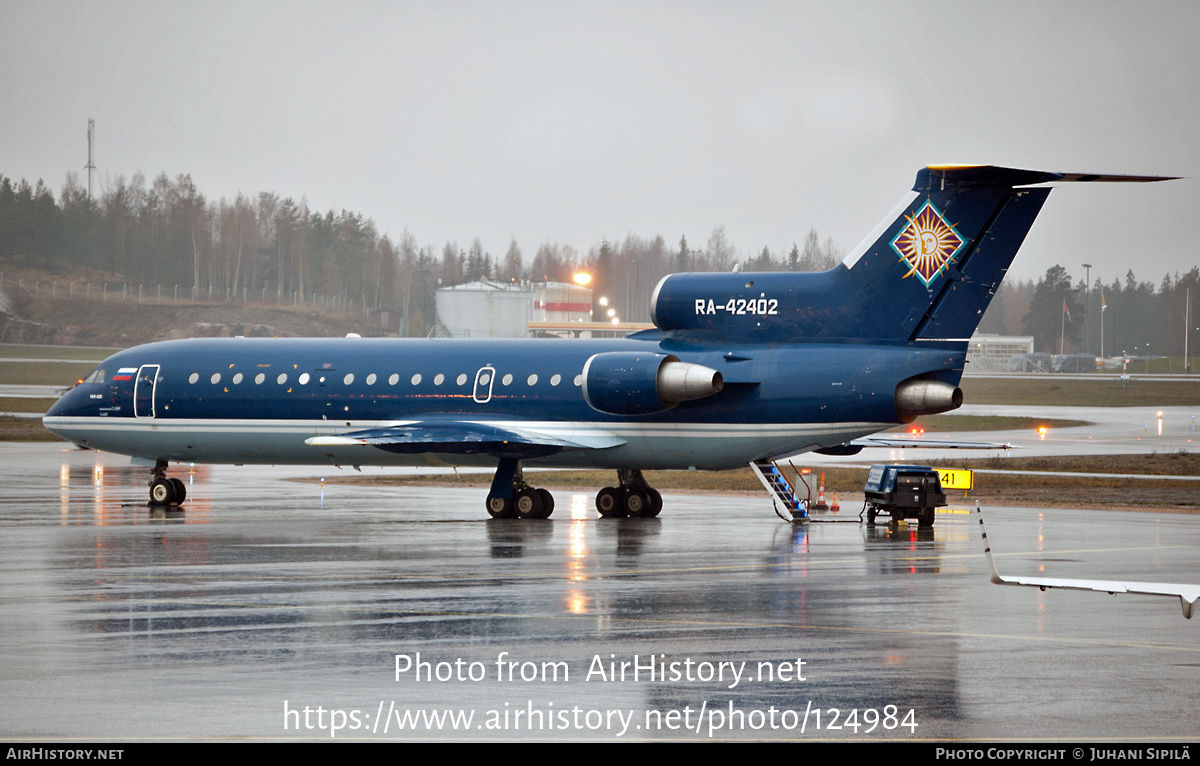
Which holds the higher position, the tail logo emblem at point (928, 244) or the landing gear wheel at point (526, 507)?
the tail logo emblem at point (928, 244)

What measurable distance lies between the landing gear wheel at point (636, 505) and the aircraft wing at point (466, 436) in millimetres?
2306

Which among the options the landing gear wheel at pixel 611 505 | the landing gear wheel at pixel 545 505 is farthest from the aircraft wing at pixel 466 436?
the landing gear wheel at pixel 611 505

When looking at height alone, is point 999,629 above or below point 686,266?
below

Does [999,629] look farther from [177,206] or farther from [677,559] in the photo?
[177,206]

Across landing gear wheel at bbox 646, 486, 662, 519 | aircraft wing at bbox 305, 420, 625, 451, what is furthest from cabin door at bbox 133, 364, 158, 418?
landing gear wheel at bbox 646, 486, 662, 519

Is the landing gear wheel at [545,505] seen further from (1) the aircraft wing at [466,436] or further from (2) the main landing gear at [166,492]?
(2) the main landing gear at [166,492]

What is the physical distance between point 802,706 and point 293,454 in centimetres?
2089

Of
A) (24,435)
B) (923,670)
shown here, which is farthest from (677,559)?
(24,435)

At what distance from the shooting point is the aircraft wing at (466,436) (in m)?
26.0

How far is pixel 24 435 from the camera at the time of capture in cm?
5466

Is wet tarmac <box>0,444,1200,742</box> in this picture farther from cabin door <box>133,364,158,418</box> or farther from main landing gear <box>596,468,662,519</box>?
cabin door <box>133,364,158,418</box>

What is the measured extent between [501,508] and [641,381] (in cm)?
434

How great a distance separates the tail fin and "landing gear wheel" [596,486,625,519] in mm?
4914

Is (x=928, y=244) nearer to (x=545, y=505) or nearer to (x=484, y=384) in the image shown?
(x=545, y=505)
